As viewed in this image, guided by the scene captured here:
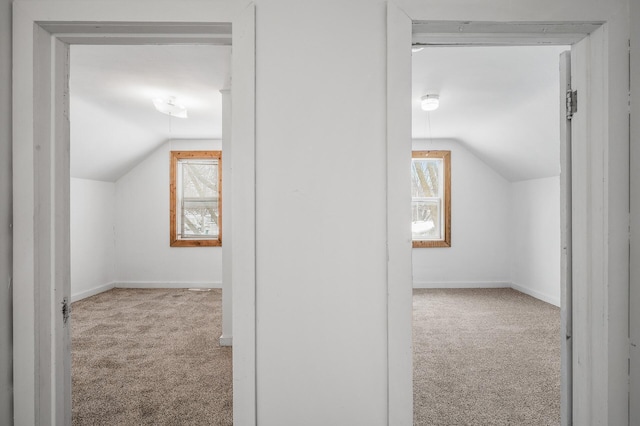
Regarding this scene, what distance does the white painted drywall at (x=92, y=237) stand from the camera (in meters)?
A: 4.99

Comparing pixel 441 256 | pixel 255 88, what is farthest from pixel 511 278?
pixel 255 88

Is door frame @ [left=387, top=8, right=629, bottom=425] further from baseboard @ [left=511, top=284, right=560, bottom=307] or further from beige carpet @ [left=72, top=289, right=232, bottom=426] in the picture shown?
→ baseboard @ [left=511, top=284, right=560, bottom=307]

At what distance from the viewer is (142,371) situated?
2850 millimetres

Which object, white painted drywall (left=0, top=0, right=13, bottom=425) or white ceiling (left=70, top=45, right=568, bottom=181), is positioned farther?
white ceiling (left=70, top=45, right=568, bottom=181)

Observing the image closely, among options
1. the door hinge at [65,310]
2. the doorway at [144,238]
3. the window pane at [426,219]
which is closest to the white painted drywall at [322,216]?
the door hinge at [65,310]

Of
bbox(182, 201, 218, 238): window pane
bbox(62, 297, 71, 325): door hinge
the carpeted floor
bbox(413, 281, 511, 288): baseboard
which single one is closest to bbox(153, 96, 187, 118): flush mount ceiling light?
bbox(182, 201, 218, 238): window pane

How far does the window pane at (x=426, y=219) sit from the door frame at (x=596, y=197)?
4.60m

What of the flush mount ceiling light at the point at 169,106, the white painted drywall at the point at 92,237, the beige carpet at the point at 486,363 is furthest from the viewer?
the white painted drywall at the point at 92,237

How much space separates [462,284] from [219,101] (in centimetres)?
451

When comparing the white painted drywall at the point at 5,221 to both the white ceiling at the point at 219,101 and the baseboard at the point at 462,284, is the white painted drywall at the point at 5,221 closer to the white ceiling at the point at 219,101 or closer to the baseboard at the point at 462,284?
the white ceiling at the point at 219,101

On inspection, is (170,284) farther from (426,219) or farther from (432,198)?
(432,198)

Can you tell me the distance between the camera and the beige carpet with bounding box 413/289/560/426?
7.41 ft

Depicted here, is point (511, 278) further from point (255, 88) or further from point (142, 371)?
point (255, 88)

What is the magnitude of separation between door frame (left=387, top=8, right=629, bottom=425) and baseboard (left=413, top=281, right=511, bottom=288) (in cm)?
447
